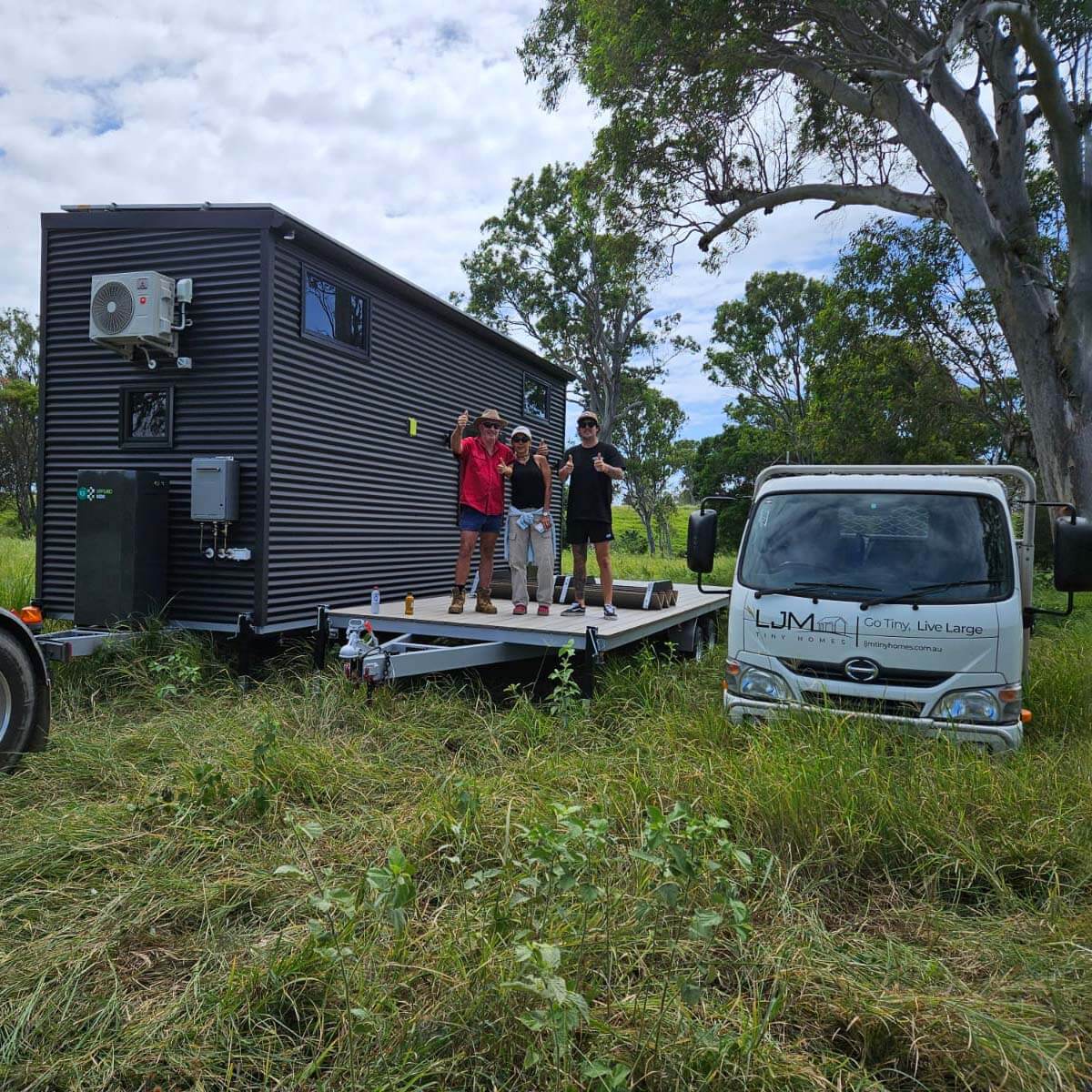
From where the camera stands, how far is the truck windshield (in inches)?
175

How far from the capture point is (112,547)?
6.48m

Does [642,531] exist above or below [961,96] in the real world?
below

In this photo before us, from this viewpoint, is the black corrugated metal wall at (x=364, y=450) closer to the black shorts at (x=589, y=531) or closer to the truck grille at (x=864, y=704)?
the black shorts at (x=589, y=531)

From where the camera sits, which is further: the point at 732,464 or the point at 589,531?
the point at 732,464

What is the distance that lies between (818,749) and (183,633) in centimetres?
516

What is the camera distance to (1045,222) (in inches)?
484

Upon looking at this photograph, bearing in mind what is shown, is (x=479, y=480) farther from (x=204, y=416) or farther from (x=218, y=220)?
(x=218, y=220)

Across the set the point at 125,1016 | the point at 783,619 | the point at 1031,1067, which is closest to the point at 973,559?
the point at 783,619

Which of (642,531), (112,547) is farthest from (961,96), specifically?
(642,531)

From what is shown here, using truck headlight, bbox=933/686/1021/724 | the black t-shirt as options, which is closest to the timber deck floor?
the black t-shirt

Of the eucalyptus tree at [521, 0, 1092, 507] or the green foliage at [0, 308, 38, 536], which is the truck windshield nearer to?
the eucalyptus tree at [521, 0, 1092, 507]

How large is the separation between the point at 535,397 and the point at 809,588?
784 cm

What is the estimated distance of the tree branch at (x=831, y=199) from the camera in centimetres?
1027

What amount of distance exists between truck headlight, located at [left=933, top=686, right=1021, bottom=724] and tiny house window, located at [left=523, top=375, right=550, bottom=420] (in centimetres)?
809
